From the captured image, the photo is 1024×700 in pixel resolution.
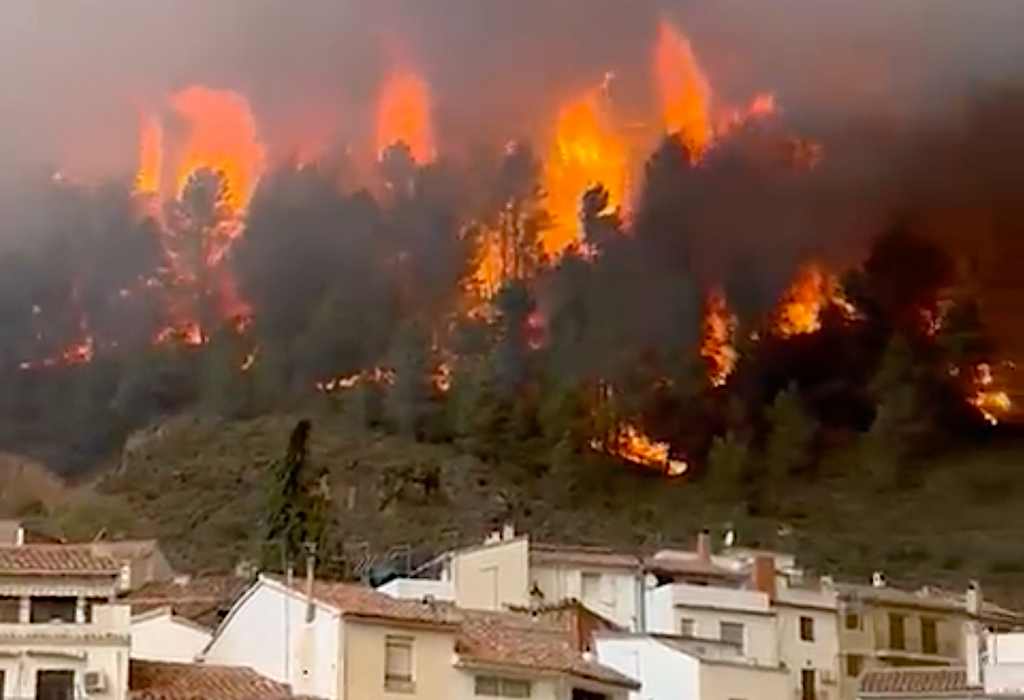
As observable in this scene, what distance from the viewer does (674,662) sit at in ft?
180

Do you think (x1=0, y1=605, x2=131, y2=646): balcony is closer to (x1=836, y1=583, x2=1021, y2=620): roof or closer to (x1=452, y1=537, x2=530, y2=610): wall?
(x1=452, y1=537, x2=530, y2=610): wall

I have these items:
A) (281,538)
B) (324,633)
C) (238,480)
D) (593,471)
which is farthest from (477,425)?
(324,633)

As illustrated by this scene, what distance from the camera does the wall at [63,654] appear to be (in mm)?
39938

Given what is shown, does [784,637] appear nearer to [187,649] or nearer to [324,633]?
[187,649]

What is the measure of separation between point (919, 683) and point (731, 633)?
11.8 meters

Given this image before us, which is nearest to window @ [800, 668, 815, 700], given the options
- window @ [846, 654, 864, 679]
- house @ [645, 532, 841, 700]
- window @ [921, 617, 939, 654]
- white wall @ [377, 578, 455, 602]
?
house @ [645, 532, 841, 700]

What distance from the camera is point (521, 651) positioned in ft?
151

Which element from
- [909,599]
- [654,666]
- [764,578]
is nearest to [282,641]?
[654,666]

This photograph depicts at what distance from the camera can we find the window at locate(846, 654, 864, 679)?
67.8 m

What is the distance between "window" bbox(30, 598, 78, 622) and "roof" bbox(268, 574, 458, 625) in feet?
15.5

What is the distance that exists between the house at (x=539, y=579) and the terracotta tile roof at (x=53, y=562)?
749 inches

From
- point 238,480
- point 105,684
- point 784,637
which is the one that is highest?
point 238,480

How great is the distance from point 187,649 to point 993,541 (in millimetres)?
63504

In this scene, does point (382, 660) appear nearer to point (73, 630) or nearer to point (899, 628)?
point (73, 630)
